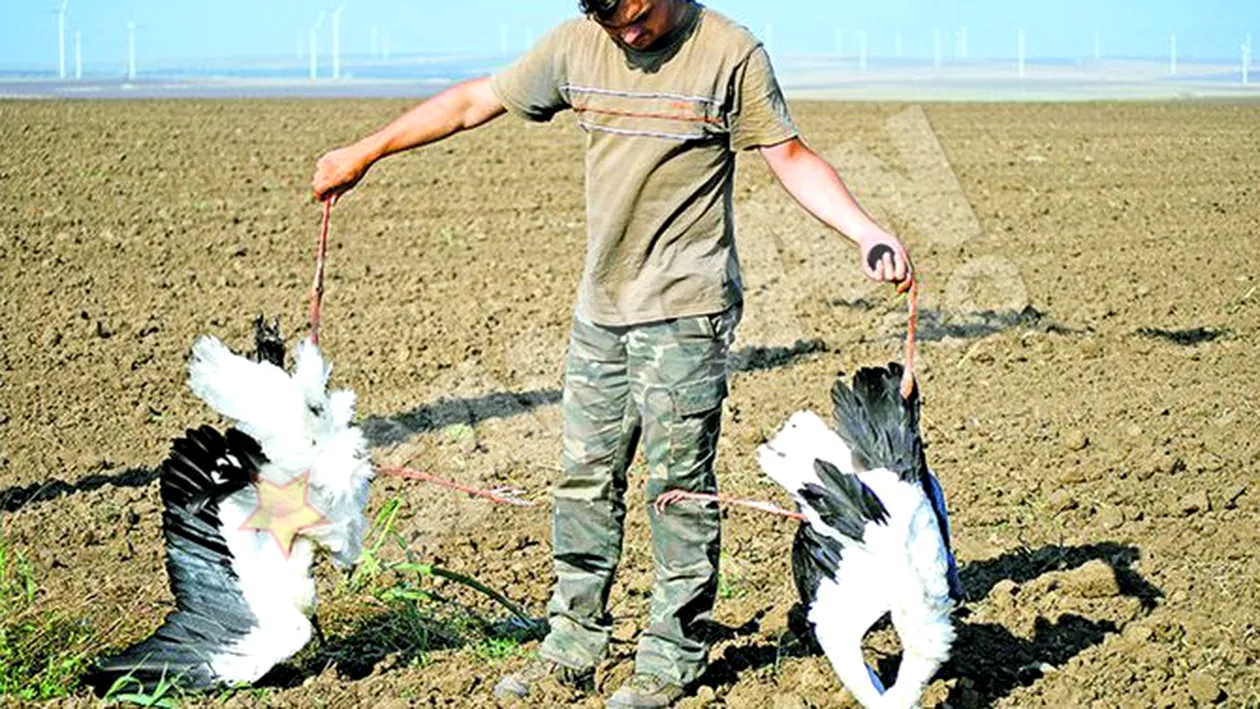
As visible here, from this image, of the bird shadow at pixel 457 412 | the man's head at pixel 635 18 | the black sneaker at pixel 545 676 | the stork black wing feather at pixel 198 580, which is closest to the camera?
the man's head at pixel 635 18

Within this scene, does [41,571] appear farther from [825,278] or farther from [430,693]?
[825,278]

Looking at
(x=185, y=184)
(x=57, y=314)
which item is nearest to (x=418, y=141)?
(x=57, y=314)

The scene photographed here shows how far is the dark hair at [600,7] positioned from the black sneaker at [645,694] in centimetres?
165

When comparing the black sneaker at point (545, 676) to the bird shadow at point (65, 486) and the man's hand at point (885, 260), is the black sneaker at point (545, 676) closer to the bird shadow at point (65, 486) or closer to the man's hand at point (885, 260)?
the man's hand at point (885, 260)

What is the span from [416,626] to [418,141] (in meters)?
1.38

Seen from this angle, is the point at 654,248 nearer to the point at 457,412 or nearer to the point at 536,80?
the point at 536,80

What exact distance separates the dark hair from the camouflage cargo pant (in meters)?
0.77

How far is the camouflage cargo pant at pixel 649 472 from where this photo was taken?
4406mm

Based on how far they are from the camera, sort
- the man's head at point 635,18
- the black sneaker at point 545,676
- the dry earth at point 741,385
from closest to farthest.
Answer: the man's head at point 635,18 < the black sneaker at point 545,676 < the dry earth at point 741,385

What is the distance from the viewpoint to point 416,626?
5016 mm

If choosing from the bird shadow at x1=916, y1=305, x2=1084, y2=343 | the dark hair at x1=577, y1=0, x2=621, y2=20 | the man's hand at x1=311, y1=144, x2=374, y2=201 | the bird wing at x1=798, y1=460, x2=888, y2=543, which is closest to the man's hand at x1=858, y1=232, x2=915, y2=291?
the bird wing at x1=798, y1=460, x2=888, y2=543

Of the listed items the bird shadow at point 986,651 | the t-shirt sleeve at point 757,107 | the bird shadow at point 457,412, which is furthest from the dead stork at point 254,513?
the bird shadow at point 457,412

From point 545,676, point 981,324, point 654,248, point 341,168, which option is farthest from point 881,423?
point 981,324

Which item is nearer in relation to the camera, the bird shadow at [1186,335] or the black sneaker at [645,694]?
the black sneaker at [645,694]
